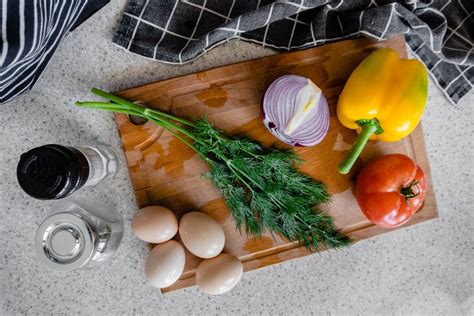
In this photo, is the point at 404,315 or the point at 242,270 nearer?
the point at 242,270

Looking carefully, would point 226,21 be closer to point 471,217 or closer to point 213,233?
point 213,233

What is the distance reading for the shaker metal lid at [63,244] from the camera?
2.72 ft

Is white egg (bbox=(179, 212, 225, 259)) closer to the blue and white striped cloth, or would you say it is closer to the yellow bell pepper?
the yellow bell pepper

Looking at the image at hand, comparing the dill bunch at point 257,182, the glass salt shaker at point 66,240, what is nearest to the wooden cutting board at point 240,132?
the dill bunch at point 257,182

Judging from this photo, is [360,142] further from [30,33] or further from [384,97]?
[30,33]

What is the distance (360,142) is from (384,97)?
0.10m

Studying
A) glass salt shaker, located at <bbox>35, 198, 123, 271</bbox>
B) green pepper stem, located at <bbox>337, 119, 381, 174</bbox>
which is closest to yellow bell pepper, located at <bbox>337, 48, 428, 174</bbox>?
green pepper stem, located at <bbox>337, 119, 381, 174</bbox>

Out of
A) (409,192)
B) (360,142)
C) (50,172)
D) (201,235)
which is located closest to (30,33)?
(50,172)

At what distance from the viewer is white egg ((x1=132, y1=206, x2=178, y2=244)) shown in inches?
35.9

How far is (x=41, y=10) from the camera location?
0.81 meters

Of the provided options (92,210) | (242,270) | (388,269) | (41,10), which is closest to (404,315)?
(388,269)

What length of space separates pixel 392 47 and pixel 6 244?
951 mm

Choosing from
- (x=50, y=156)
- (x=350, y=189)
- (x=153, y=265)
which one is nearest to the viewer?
(x=50, y=156)

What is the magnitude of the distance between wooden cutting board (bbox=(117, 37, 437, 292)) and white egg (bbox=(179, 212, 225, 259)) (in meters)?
0.06
